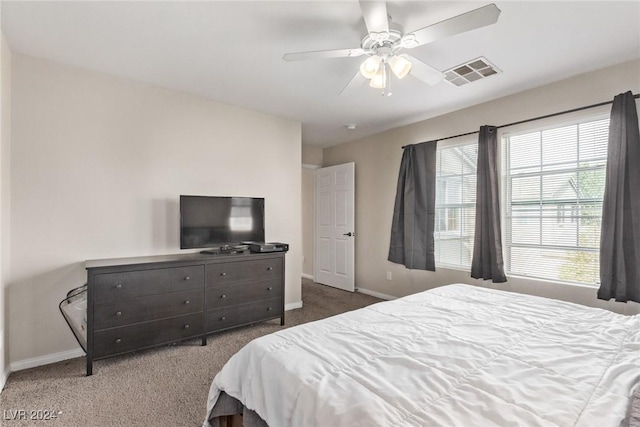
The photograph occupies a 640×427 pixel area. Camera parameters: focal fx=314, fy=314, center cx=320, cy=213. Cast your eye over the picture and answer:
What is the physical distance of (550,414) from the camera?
35.6 inches

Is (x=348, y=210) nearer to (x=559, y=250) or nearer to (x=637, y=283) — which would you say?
(x=559, y=250)

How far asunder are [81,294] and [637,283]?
4.41 meters

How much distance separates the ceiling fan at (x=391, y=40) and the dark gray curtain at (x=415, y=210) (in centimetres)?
176

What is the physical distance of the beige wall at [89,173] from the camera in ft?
8.29

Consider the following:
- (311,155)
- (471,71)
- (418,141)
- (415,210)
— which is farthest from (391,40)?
(311,155)

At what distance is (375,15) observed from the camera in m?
1.73

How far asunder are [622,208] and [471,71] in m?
1.65

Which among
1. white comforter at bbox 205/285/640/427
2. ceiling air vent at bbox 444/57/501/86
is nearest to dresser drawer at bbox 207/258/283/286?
white comforter at bbox 205/285/640/427

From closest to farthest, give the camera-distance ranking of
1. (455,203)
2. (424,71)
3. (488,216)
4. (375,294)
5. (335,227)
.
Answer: (424,71) < (488,216) < (455,203) < (375,294) < (335,227)

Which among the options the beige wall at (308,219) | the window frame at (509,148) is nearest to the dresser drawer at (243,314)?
the window frame at (509,148)

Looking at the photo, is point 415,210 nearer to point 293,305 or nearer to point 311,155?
point 293,305

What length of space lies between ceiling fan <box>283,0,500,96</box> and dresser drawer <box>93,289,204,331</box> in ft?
7.18

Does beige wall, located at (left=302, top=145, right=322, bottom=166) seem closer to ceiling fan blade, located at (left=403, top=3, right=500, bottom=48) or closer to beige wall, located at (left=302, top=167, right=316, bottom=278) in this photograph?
beige wall, located at (left=302, top=167, right=316, bottom=278)

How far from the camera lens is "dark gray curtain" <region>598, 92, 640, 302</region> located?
8.09ft
